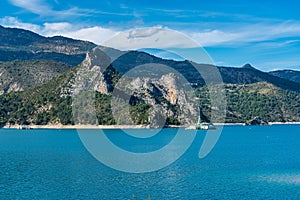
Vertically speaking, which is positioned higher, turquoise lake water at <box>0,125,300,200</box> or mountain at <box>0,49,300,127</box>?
mountain at <box>0,49,300,127</box>

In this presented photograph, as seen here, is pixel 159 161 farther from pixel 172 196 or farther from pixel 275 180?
pixel 172 196

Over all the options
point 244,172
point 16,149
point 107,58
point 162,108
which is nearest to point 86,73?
point 107,58

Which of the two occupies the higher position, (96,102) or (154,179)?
(96,102)

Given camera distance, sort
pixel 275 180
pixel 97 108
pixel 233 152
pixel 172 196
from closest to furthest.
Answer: pixel 172 196
pixel 275 180
pixel 233 152
pixel 97 108

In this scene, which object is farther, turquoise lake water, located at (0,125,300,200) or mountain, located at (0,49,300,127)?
mountain, located at (0,49,300,127)

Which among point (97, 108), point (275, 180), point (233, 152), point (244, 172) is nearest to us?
point (275, 180)

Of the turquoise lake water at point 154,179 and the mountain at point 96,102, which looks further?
the mountain at point 96,102

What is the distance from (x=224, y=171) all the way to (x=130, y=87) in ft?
437

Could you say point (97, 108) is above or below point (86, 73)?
below

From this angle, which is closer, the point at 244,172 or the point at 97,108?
the point at 244,172

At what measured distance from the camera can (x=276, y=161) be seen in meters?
71.3

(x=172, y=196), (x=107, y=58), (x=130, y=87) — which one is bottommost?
(x=172, y=196)

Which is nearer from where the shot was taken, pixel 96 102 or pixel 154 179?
pixel 154 179

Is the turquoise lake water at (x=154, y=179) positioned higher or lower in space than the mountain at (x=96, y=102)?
lower
